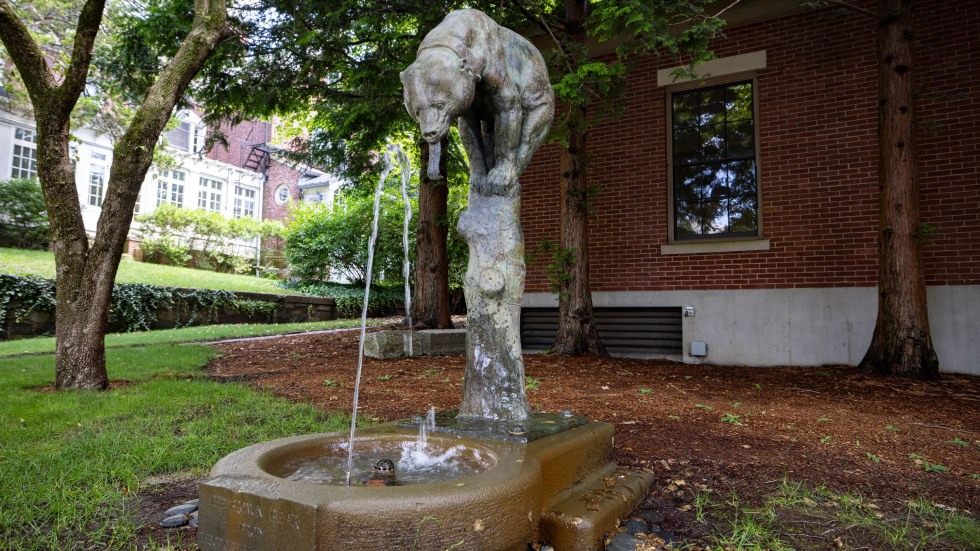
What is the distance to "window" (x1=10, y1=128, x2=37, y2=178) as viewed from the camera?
19.8 meters

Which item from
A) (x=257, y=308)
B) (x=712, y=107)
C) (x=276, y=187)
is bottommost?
(x=257, y=308)

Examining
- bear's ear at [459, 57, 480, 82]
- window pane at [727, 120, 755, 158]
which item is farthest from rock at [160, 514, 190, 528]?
window pane at [727, 120, 755, 158]

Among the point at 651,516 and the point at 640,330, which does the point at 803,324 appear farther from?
the point at 651,516

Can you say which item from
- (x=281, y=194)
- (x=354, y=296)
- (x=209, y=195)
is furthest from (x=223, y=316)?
(x=281, y=194)

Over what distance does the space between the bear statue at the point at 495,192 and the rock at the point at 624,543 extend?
25.4 inches

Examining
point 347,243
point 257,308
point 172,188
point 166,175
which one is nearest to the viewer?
point 257,308

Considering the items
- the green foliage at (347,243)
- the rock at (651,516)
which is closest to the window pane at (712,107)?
the rock at (651,516)

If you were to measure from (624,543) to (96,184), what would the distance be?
1030 inches

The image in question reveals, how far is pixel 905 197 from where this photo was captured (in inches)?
265

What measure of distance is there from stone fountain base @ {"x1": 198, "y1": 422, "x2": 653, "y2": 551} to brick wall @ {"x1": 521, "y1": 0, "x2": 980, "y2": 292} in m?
6.89

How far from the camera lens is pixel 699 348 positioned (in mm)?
8656

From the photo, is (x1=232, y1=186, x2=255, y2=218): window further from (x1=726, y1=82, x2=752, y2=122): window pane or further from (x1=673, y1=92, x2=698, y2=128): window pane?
(x1=726, y1=82, x2=752, y2=122): window pane

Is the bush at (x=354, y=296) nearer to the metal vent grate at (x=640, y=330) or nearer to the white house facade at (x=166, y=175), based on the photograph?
the white house facade at (x=166, y=175)

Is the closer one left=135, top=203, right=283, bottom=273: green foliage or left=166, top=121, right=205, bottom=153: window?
left=135, top=203, right=283, bottom=273: green foliage
